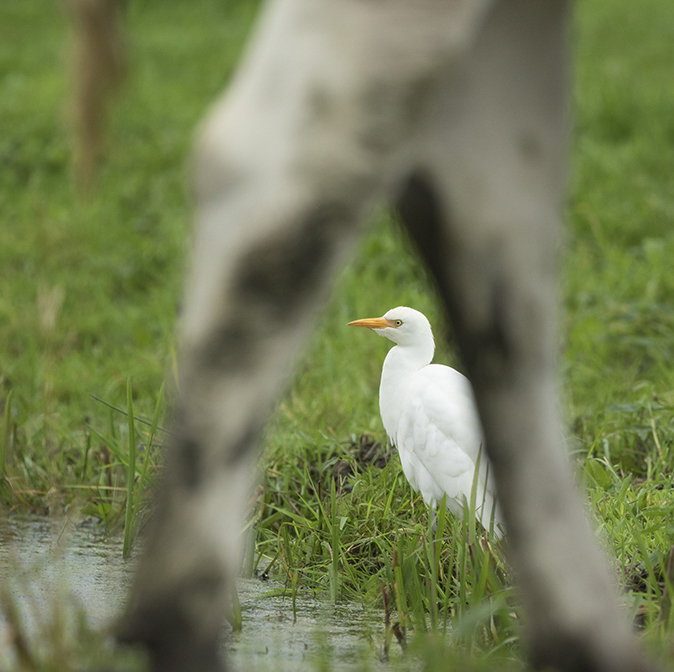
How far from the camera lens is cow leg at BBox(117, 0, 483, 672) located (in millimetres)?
1085

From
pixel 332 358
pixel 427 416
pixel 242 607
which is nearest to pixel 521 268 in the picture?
pixel 242 607

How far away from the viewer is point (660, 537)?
2301mm

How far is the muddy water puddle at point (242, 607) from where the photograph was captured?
1.77 metres

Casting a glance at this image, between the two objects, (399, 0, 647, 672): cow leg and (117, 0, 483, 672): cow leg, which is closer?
(117, 0, 483, 672): cow leg

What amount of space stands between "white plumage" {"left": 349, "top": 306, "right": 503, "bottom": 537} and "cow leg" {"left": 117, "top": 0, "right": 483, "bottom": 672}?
170 centimetres

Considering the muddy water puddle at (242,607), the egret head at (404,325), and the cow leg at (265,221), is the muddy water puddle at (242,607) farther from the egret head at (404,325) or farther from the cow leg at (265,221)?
the egret head at (404,325)

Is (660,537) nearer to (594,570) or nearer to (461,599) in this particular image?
(461,599)

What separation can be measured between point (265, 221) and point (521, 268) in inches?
14.6

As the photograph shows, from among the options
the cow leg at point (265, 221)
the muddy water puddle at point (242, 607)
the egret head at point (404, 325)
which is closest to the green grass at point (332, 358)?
the muddy water puddle at point (242, 607)

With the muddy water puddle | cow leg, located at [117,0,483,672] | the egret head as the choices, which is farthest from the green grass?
cow leg, located at [117,0,483,672]

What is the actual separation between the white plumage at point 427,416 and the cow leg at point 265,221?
1.70 metres

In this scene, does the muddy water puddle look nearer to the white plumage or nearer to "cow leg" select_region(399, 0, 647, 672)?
"cow leg" select_region(399, 0, 647, 672)

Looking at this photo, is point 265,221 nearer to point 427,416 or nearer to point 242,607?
point 242,607

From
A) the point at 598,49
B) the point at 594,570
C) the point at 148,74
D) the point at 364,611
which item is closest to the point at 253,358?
the point at 594,570
